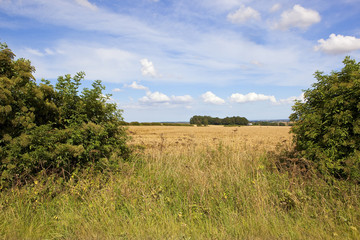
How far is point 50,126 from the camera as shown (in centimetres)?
546

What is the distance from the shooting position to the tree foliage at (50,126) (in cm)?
493

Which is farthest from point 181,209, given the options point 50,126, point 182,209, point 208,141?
point 208,141

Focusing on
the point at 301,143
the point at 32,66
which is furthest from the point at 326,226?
the point at 32,66

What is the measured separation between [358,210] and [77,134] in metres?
5.68

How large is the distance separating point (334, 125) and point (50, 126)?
670 centimetres

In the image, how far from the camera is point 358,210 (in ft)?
12.3

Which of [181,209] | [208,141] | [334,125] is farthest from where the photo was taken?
[208,141]

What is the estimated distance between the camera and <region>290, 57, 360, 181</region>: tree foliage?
194 inches

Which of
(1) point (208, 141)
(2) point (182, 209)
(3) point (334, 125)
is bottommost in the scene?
(2) point (182, 209)

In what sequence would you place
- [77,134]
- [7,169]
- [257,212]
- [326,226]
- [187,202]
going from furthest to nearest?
[77,134], [7,169], [187,202], [257,212], [326,226]

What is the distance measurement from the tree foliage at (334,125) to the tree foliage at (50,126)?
4.80m

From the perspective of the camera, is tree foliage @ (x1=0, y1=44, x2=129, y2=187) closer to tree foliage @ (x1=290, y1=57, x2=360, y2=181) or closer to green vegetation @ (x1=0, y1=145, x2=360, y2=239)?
green vegetation @ (x1=0, y1=145, x2=360, y2=239)

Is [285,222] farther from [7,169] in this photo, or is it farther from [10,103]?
[10,103]

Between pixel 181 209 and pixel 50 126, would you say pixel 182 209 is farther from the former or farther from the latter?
pixel 50 126
